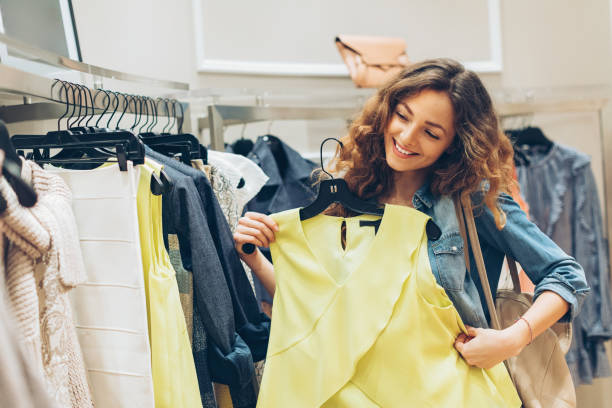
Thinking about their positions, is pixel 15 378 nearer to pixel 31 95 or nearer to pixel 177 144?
pixel 31 95

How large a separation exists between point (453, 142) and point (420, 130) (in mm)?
110

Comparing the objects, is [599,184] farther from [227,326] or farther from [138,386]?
[138,386]

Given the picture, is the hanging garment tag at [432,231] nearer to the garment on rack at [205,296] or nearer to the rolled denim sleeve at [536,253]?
the rolled denim sleeve at [536,253]

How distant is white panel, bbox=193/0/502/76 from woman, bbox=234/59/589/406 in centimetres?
128

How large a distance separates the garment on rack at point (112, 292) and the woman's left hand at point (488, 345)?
2.03ft

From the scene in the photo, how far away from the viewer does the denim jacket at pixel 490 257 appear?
3.87ft

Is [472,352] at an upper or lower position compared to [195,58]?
lower

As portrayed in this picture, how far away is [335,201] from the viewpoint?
4.05 ft

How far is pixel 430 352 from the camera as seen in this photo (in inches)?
44.1

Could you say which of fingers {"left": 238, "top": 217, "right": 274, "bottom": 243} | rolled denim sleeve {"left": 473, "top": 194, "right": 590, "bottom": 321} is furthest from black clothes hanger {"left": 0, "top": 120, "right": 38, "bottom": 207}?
rolled denim sleeve {"left": 473, "top": 194, "right": 590, "bottom": 321}

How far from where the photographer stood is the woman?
1.17 metres

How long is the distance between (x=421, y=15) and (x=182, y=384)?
2288mm

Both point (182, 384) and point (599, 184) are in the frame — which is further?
point (599, 184)

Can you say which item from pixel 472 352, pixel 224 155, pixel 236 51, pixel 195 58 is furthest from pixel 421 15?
pixel 472 352
